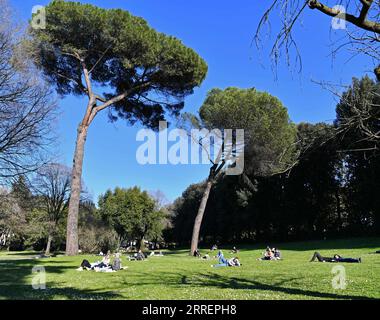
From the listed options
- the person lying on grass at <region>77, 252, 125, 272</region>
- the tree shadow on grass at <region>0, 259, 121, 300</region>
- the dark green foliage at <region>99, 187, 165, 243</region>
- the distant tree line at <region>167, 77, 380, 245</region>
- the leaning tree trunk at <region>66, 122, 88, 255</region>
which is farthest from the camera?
the dark green foliage at <region>99, 187, 165, 243</region>

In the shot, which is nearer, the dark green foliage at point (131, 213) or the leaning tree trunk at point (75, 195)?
the leaning tree trunk at point (75, 195)

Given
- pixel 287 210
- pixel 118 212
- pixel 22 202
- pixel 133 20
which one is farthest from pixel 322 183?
pixel 22 202

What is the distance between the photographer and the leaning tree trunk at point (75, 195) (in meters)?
18.3

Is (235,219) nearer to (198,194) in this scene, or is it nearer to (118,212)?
A: (198,194)

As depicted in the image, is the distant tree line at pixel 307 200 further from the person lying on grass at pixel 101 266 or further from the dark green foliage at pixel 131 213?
the person lying on grass at pixel 101 266

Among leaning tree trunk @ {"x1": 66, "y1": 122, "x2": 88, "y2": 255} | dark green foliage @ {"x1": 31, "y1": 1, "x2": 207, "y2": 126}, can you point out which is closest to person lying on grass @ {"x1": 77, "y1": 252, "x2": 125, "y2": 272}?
leaning tree trunk @ {"x1": 66, "y1": 122, "x2": 88, "y2": 255}

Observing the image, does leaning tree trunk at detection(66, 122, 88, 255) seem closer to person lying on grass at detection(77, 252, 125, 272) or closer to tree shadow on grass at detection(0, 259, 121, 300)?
person lying on grass at detection(77, 252, 125, 272)

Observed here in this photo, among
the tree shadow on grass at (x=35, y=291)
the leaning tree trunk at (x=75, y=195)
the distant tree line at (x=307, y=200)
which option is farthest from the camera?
the distant tree line at (x=307, y=200)

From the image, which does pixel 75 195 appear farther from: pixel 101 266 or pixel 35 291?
pixel 35 291

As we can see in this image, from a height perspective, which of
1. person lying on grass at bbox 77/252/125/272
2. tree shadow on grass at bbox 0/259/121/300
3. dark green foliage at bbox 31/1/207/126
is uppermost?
dark green foliage at bbox 31/1/207/126

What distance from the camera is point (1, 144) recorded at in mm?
12500

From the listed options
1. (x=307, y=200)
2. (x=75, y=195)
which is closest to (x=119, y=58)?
(x=75, y=195)

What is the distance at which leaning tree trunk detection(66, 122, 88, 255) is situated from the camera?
1833 centimetres

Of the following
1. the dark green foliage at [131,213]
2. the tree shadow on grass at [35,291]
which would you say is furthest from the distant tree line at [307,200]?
the tree shadow on grass at [35,291]
